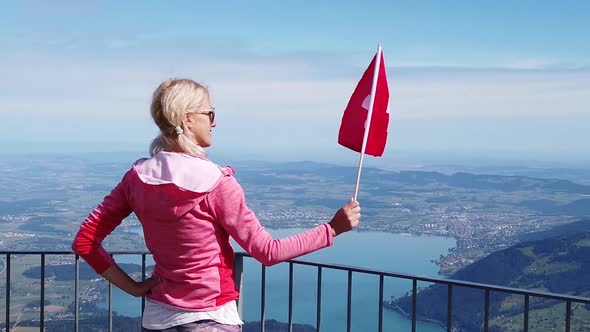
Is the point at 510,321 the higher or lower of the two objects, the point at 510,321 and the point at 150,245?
the lower

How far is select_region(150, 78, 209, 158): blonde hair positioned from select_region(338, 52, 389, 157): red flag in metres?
0.81

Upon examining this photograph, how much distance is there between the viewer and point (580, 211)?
12950 centimetres

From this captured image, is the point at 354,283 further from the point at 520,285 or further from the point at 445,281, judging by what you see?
the point at 445,281

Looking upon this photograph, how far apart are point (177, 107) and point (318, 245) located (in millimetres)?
670

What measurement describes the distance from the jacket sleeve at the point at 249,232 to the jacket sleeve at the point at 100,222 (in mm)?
435

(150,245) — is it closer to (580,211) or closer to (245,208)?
(245,208)

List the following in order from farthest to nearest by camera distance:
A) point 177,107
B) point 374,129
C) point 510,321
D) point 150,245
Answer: point 510,321 < point 374,129 < point 150,245 < point 177,107

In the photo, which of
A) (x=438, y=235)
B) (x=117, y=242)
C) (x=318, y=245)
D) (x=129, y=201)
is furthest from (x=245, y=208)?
(x=438, y=235)

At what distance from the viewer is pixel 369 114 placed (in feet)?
9.32

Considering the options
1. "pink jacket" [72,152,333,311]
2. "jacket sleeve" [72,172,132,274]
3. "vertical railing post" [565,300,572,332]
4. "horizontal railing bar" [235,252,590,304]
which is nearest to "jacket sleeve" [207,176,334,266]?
"pink jacket" [72,152,333,311]

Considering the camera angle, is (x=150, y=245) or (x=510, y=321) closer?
(x=150, y=245)

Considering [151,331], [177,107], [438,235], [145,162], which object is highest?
[177,107]

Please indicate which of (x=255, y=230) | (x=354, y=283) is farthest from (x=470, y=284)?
(x=354, y=283)

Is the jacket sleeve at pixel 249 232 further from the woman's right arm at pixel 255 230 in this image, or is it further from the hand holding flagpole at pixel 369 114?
the hand holding flagpole at pixel 369 114
